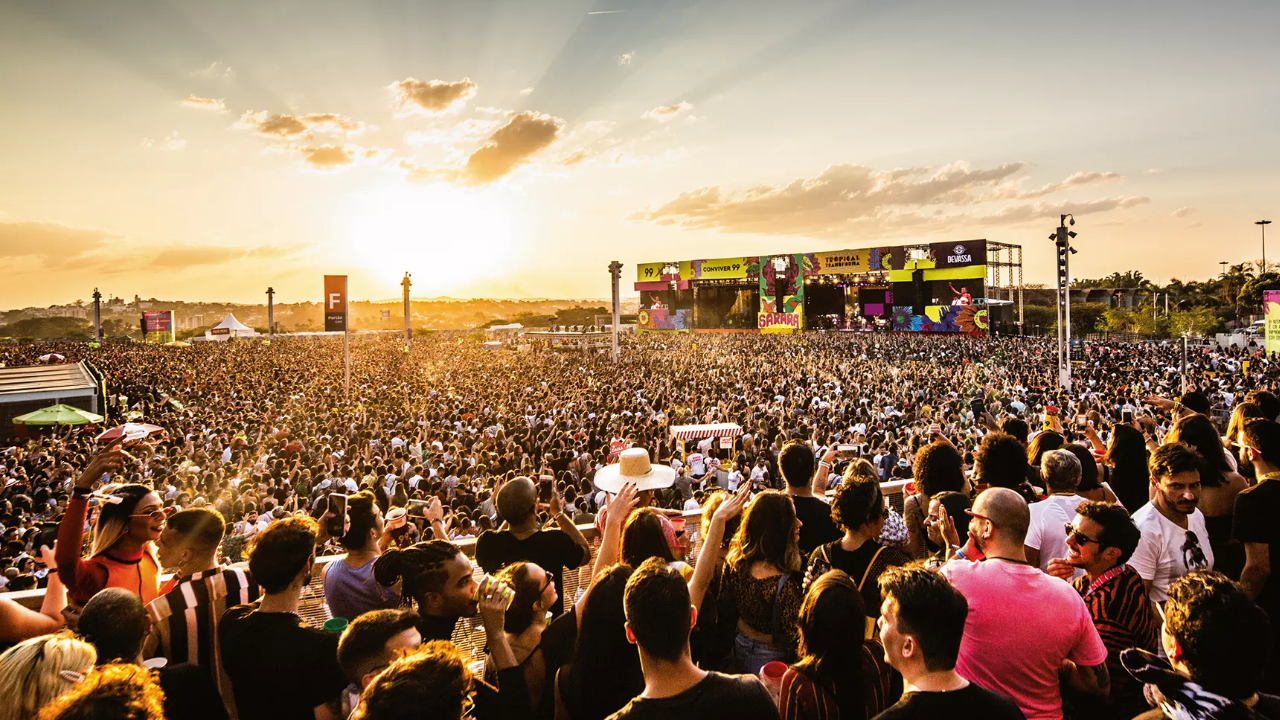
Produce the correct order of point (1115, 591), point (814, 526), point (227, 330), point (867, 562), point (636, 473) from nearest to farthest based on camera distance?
point (1115, 591) < point (867, 562) < point (814, 526) < point (636, 473) < point (227, 330)

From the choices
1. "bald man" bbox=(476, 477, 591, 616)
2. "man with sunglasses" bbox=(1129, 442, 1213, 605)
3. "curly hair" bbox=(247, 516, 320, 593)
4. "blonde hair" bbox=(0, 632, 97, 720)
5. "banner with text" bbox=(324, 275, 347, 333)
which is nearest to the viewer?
"blonde hair" bbox=(0, 632, 97, 720)

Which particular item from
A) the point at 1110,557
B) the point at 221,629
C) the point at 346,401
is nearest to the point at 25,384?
the point at 346,401

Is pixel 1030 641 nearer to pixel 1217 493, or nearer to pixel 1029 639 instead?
pixel 1029 639

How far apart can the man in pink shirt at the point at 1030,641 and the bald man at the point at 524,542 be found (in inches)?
71.8

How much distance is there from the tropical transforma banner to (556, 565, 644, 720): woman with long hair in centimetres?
5338

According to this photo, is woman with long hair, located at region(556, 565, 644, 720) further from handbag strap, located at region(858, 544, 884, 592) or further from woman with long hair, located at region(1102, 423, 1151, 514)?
woman with long hair, located at region(1102, 423, 1151, 514)

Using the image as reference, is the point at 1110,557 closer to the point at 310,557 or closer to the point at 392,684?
the point at 392,684

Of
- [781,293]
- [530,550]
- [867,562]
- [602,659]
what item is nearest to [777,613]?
[867,562]

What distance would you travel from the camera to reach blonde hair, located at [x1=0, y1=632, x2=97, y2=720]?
1.64 m

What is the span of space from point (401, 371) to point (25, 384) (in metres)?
11.8

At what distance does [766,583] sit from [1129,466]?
334 cm

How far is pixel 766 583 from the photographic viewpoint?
102 inches

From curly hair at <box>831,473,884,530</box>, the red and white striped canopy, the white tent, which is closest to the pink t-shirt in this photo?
curly hair at <box>831,473,884,530</box>

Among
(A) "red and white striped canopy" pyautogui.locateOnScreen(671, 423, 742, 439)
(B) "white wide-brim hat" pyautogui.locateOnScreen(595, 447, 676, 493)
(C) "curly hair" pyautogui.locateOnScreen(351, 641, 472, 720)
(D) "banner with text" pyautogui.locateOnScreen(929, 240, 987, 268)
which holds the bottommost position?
(A) "red and white striped canopy" pyautogui.locateOnScreen(671, 423, 742, 439)
